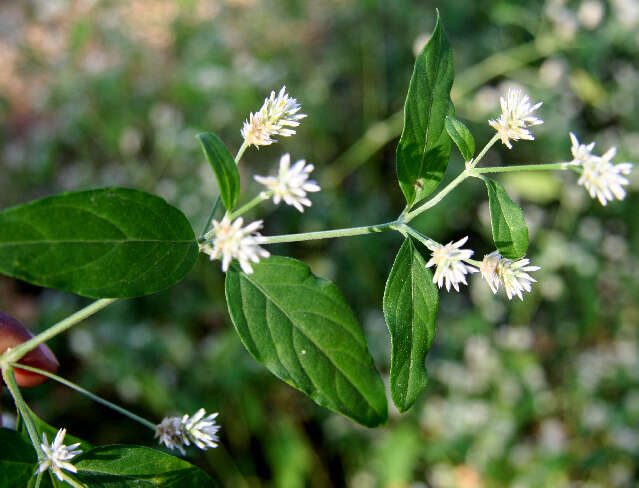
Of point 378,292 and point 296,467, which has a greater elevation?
point 378,292

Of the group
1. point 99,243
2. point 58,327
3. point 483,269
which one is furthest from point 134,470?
point 483,269

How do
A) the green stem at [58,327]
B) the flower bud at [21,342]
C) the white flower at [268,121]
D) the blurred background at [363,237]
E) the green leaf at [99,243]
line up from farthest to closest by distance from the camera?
the blurred background at [363,237] < the flower bud at [21,342] < the white flower at [268,121] < the green stem at [58,327] < the green leaf at [99,243]

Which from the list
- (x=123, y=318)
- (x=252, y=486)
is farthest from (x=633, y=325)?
(x=123, y=318)

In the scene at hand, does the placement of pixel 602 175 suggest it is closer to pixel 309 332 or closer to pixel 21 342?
pixel 309 332

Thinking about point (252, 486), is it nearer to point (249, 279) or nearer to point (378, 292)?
point (378, 292)

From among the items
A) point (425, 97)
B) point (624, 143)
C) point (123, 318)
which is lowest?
point (425, 97)

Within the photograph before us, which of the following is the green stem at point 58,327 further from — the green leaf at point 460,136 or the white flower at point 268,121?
the green leaf at point 460,136

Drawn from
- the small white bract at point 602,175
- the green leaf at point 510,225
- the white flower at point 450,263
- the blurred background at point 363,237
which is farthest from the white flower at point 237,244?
the blurred background at point 363,237
